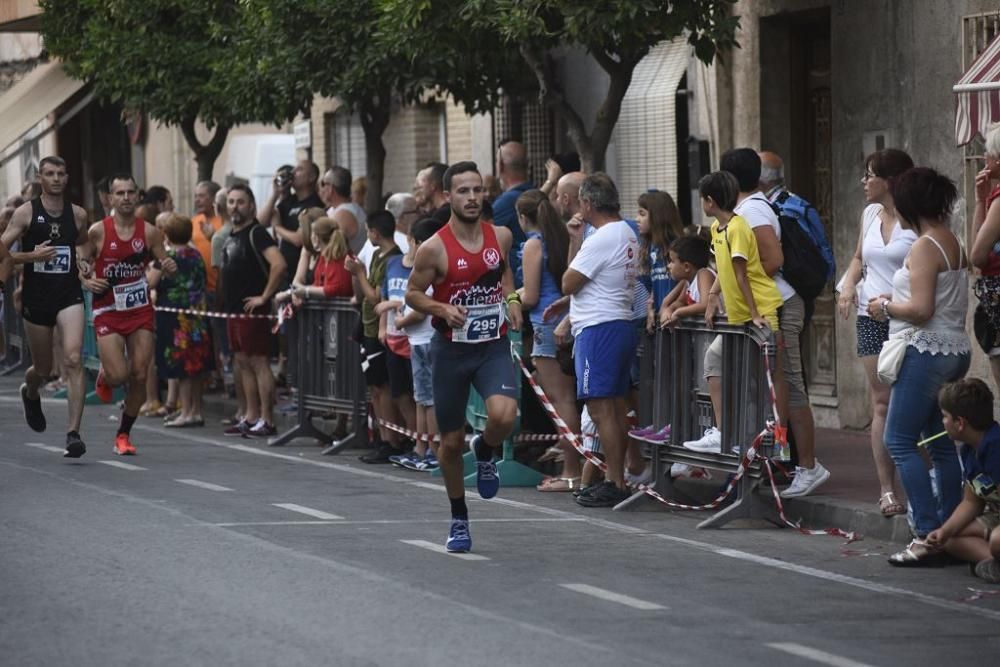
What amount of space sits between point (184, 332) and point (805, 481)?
25.1 ft

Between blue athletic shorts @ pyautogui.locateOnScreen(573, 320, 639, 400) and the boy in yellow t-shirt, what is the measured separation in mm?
649

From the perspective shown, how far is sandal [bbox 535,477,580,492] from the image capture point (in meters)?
13.5

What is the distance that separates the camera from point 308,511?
474 inches

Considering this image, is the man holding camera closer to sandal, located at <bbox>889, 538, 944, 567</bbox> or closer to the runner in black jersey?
the runner in black jersey

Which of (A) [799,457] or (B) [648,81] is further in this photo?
(B) [648,81]

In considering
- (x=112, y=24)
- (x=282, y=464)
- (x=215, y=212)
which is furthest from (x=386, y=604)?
(x=112, y=24)

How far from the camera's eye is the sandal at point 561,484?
44.1 feet

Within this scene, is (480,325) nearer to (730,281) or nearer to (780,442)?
(730,281)

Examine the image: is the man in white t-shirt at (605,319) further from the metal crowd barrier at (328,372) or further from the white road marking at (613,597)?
the metal crowd barrier at (328,372)

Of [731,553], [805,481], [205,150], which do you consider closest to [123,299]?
[805,481]

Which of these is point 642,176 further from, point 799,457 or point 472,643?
point 472,643

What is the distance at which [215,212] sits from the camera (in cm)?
2031

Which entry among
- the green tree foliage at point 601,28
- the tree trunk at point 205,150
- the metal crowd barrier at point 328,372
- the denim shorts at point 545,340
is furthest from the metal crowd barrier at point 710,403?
the tree trunk at point 205,150

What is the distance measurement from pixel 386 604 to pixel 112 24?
55.1 ft
